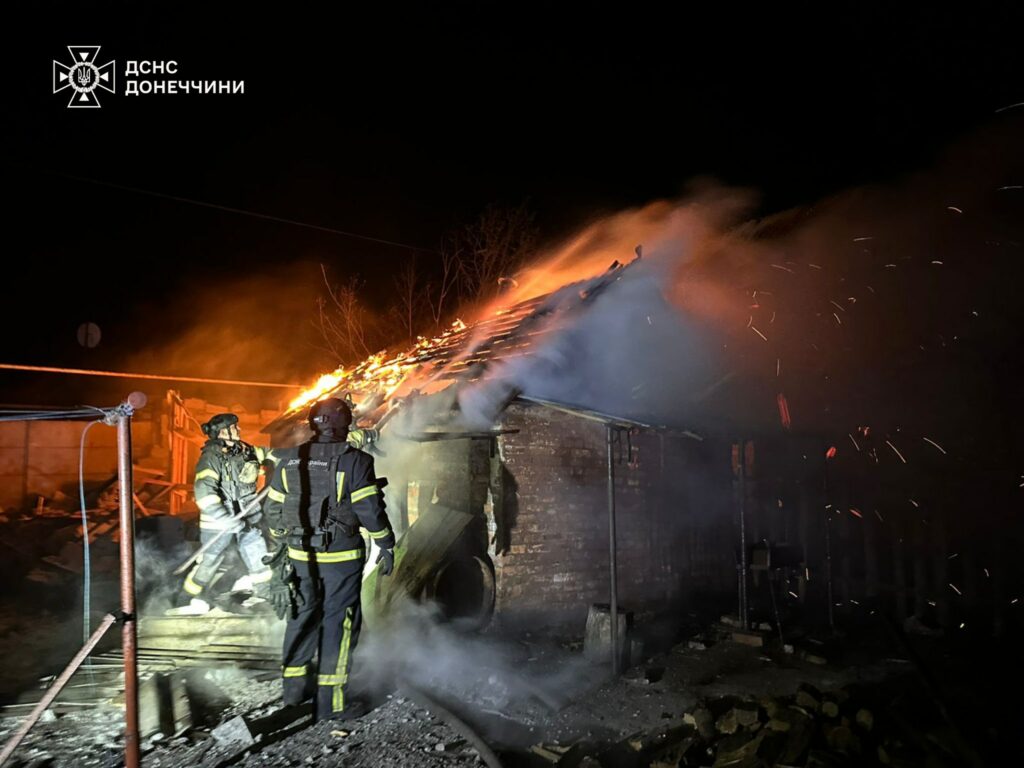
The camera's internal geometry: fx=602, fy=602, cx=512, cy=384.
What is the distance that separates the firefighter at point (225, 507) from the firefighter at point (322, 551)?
2.20 m

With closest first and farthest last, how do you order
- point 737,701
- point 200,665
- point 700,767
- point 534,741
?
point 700,767 → point 534,741 → point 737,701 → point 200,665

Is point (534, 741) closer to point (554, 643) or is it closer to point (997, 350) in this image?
point (554, 643)

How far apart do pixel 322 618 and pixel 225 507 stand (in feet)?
10.1

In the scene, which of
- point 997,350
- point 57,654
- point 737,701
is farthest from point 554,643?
point 997,350

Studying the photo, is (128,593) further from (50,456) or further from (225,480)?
(50,456)

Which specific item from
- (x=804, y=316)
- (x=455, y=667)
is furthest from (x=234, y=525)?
(x=804, y=316)

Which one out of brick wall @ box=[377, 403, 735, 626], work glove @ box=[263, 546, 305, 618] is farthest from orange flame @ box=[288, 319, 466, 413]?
work glove @ box=[263, 546, 305, 618]

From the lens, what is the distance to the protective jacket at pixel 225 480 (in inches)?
285

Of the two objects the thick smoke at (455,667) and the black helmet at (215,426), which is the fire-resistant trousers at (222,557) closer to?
the black helmet at (215,426)

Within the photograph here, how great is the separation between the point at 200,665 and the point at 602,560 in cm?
461

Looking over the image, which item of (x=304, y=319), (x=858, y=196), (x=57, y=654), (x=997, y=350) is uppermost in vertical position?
(x=304, y=319)

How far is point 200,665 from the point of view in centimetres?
597

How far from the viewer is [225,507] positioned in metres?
7.34

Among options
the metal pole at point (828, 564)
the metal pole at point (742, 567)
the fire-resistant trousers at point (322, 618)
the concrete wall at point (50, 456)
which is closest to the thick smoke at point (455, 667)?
the fire-resistant trousers at point (322, 618)
